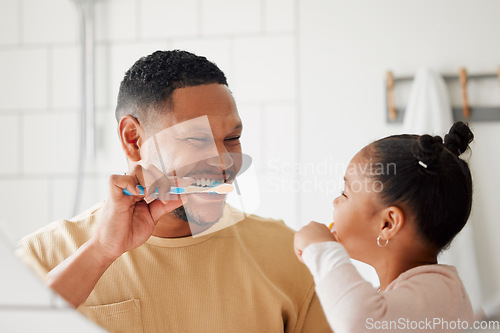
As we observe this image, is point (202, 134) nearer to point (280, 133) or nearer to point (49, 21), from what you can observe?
point (280, 133)

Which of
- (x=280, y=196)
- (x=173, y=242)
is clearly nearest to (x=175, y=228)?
(x=173, y=242)

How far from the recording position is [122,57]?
17.3 inches

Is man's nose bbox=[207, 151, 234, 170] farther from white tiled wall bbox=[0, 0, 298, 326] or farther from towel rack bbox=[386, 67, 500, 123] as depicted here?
towel rack bbox=[386, 67, 500, 123]

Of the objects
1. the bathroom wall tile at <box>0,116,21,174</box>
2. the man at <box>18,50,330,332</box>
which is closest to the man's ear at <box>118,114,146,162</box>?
the man at <box>18,50,330,332</box>

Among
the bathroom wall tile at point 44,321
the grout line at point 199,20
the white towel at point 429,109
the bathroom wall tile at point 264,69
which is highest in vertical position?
the grout line at point 199,20

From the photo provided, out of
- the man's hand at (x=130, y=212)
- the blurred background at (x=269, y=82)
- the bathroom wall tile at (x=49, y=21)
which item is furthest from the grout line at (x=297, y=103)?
the bathroom wall tile at (x=49, y=21)

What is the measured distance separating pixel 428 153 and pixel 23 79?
37 cm

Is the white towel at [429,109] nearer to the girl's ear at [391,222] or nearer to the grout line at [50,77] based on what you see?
the girl's ear at [391,222]

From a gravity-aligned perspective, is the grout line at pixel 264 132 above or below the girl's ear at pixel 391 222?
above

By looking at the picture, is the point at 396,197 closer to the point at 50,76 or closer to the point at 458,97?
the point at 458,97

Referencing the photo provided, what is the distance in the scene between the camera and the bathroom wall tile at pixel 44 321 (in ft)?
1.53

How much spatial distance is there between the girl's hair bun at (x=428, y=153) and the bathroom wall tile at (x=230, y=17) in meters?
0.17

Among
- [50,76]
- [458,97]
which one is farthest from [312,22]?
[50,76]

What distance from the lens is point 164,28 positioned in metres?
0.43
